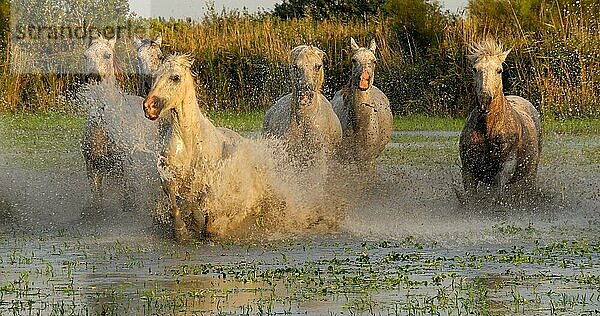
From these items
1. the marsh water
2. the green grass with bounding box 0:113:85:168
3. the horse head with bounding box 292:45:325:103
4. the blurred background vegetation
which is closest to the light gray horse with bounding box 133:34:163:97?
the marsh water

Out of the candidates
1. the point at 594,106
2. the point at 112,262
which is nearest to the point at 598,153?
the point at 594,106

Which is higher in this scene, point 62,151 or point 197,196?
point 197,196

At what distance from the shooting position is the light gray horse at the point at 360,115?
50.7 ft

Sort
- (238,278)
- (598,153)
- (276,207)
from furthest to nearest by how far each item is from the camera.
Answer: (598,153)
(276,207)
(238,278)

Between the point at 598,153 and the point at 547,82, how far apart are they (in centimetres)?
568

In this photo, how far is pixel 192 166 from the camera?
38.6 ft

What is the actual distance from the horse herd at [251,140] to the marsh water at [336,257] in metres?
0.32

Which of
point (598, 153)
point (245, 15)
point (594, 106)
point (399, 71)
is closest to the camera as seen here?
point (598, 153)

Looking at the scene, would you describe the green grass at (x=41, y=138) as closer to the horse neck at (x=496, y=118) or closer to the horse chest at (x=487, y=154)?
the horse chest at (x=487, y=154)

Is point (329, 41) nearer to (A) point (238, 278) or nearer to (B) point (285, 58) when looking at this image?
(B) point (285, 58)

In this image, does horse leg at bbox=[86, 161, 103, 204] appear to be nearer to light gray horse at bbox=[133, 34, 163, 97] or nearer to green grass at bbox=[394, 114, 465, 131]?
light gray horse at bbox=[133, 34, 163, 97]

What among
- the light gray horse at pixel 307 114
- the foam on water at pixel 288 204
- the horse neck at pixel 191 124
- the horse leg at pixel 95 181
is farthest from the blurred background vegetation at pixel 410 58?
the horse neck at pixel 191 124

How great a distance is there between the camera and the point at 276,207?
1270cm

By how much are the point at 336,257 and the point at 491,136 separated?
3.63 metres
